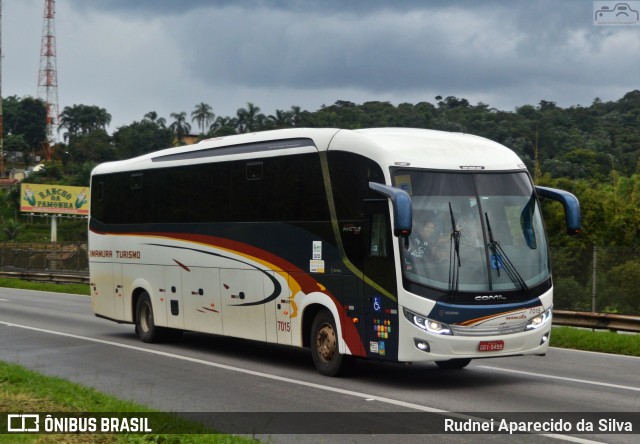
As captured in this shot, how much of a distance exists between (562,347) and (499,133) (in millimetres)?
85632

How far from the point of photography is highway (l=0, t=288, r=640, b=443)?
11977 millimetres

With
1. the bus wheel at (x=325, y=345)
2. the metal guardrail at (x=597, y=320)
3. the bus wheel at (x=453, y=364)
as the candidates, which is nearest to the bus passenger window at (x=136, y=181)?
the bus wheel at (x=325, y=345)

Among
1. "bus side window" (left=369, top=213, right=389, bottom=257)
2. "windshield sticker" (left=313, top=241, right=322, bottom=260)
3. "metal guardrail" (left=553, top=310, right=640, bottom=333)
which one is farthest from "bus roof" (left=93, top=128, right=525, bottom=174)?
"metal guardrail" (left=553, top=310, right=640, bottom=333)

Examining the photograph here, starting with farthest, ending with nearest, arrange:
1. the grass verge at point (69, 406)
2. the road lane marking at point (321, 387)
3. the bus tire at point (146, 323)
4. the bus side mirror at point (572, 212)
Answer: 1. the bus tire at point (146, 323)
2. the bus side mirror at point (572, 212)
3. the road lane marking at point (321, 387)
4. the grass verge at point (69, 406)

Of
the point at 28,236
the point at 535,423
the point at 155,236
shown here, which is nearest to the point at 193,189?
the point at 155,236

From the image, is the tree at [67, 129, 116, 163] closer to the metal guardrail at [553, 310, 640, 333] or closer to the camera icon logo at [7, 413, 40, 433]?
the metal guardrail at [553, 310, 640, 333]

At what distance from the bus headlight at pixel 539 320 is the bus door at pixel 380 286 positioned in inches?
69.8

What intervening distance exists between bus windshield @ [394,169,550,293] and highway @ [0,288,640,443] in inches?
56.8

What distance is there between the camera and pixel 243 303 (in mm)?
17078

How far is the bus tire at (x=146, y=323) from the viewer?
20.2 m

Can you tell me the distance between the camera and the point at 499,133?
104 metres

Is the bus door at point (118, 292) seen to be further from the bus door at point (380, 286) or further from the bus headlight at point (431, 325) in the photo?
the bus headlight at point (431, 325)

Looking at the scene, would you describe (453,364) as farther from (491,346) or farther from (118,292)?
(118,292)

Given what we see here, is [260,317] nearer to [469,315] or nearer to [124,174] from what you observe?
[469,315]
